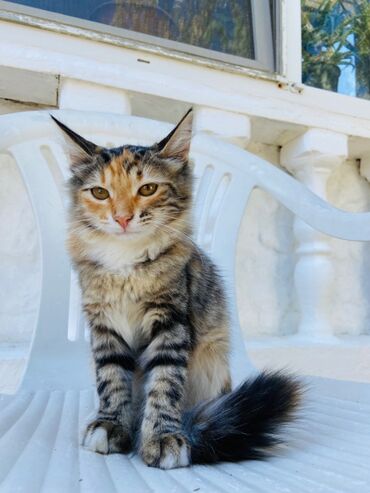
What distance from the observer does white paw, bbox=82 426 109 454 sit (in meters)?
0.62

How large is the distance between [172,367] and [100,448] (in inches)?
5.6

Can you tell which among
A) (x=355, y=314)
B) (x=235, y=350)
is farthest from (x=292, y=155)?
(x=235, y=350)

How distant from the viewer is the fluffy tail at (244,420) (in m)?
0.60

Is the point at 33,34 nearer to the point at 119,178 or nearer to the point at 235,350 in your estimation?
the point at 119,178

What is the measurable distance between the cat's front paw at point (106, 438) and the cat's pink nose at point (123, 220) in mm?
285

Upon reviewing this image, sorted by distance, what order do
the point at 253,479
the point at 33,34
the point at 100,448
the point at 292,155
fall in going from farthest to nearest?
1. the point at 292,155
2. the point at 33,34
3. the point at 100,448
4. the point at 253,479

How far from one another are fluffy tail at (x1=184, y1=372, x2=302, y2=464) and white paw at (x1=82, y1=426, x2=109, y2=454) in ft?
0.35

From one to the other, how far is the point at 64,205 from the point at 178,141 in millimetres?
351

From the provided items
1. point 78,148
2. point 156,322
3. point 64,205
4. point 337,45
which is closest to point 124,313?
point 156,322

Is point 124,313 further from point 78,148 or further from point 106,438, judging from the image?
point 78,148

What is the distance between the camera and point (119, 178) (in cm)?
77

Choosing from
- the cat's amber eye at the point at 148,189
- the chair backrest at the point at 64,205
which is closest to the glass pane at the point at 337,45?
the chair backrest at the point at 64,205

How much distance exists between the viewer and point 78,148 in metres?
0.81

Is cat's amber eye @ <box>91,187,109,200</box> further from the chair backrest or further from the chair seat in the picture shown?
the chair seat
